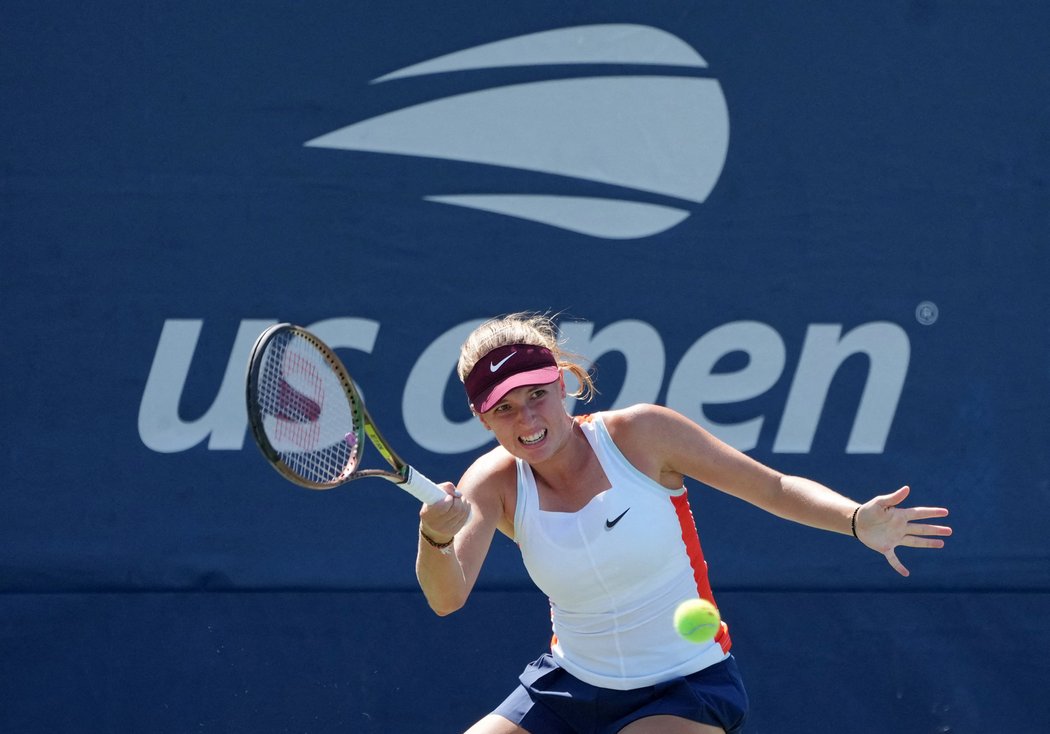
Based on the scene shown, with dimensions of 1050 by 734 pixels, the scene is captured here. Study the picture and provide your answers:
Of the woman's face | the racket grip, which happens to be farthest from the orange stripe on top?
the racket grip

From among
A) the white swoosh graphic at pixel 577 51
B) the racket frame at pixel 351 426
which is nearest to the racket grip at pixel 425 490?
the racket frame at pixel 351 426

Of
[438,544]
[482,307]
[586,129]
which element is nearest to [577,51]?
[586,129]

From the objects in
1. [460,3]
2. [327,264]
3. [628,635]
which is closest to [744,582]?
[628,635]

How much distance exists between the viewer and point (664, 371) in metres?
3.94

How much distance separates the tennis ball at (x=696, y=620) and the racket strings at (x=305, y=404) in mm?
696

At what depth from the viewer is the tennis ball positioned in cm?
253

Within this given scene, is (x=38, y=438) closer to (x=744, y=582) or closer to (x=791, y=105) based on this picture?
(x=744, y=582)

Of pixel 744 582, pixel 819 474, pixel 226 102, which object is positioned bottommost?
pixel 744 582

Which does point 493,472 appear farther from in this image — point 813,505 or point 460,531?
point 813,505

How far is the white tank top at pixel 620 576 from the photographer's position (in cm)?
266

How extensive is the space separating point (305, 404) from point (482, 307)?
1290 millimetres

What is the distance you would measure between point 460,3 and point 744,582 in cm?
190

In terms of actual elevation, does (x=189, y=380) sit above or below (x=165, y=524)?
above

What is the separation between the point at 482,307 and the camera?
155 inches
